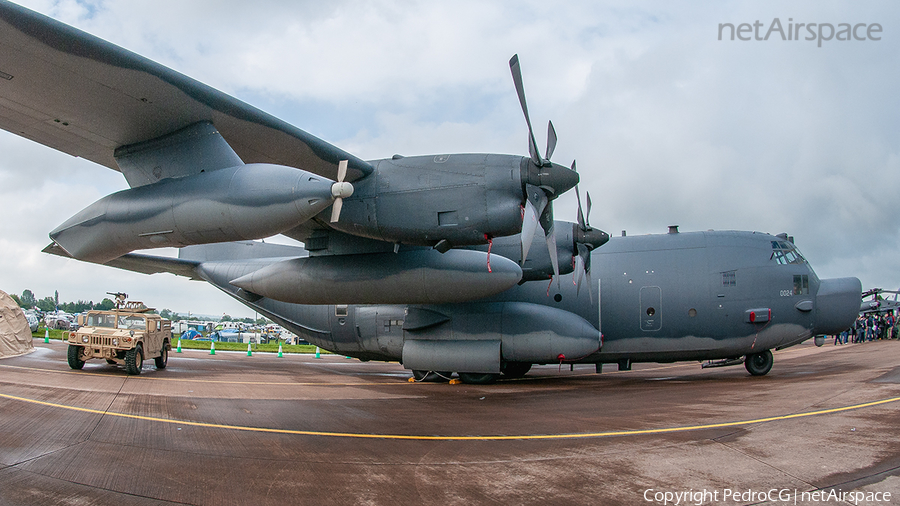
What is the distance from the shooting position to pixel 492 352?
13.1 meters

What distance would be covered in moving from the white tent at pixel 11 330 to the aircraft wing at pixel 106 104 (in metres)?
12.7

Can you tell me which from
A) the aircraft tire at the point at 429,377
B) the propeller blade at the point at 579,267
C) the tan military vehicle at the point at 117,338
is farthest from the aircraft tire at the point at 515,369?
the tan military vehicle at the point at 117,338

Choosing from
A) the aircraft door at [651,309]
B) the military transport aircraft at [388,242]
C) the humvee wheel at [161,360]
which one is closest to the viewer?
the military transport aircraft at [388,242]

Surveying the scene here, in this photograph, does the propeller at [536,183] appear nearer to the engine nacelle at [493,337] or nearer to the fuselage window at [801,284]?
the engine nacelle at [493,337]

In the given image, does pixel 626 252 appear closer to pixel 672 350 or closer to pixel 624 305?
pixel 624 305

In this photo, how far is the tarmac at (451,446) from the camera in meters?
4.39

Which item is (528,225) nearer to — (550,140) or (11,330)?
(550,140)

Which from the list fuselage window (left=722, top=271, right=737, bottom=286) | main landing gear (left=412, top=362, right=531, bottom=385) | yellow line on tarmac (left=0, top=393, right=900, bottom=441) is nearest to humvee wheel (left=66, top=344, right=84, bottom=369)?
yellow line on tarmac (left=0, top=393, right=900, bottom=441)

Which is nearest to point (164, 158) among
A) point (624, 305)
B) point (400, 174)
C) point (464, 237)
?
point (400, 174)

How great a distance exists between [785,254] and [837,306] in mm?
1690

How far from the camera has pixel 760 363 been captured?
13.7 m

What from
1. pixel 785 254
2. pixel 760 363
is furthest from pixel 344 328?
pixel 785 254

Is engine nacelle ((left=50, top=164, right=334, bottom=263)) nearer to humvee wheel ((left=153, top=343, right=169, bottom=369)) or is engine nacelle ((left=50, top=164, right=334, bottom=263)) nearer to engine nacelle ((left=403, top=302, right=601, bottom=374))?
engine nacelle ((left=403, top=302, right=601, bottom=374))

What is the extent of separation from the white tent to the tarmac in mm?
8993
